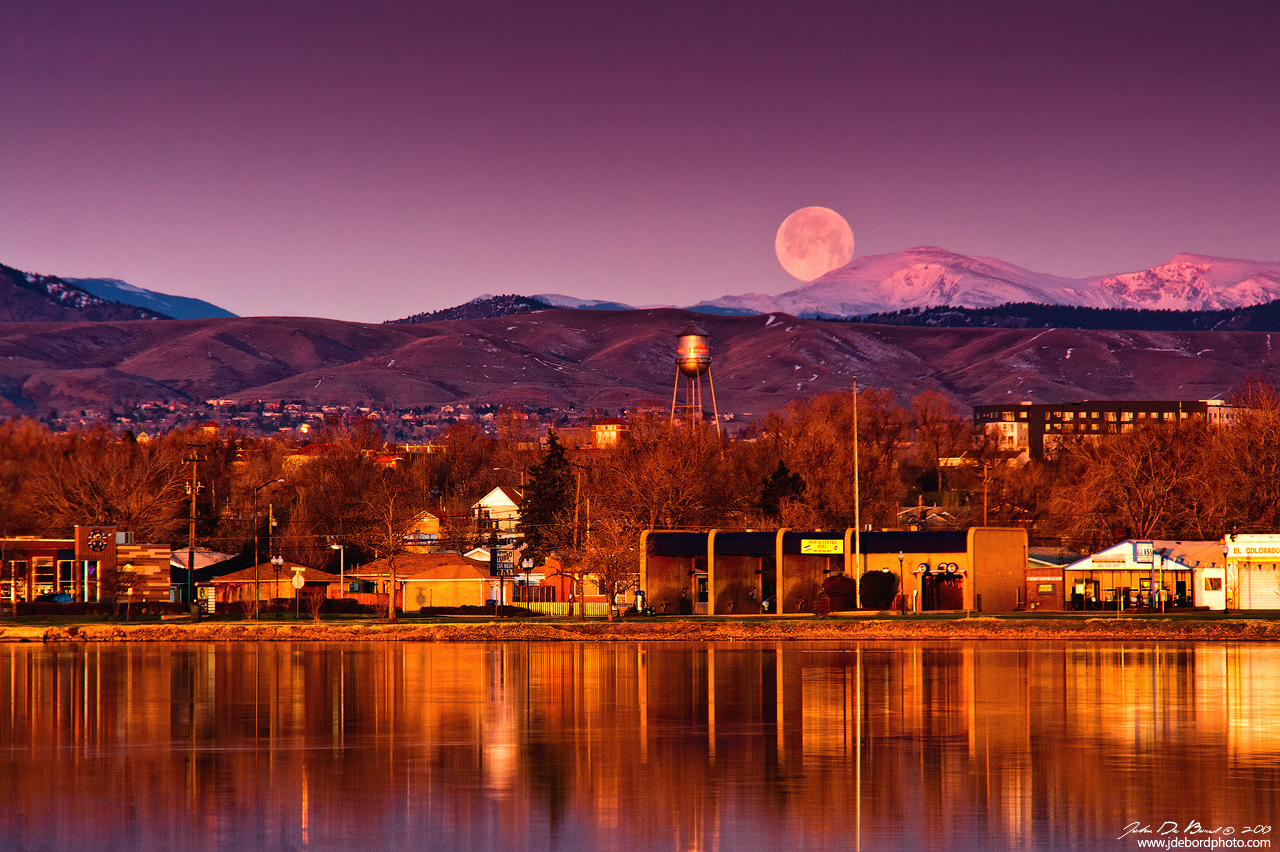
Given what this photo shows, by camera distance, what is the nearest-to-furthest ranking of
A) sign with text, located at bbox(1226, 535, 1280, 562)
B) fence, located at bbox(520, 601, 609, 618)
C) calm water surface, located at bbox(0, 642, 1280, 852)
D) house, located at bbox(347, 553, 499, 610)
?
1. calm water surface, located at bbox(0, 642, 1280, 852)
2. sign with text, located at bbox(1226, 535, 1280, 562)
3. fence, located at bbox(520, 601, 609, 618)
4. house, located at bbox(347, 553, 499, 610)

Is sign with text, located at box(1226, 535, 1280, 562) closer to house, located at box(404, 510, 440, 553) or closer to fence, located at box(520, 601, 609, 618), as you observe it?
fence, located at box(520, 601, 609, 618)

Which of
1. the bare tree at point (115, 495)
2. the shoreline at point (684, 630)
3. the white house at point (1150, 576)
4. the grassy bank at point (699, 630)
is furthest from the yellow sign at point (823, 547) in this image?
the bare tree at point (115, 495)

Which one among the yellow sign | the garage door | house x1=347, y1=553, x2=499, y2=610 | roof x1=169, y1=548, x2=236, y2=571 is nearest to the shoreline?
the yellow sign

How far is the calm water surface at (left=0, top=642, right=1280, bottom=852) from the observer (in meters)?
17.3

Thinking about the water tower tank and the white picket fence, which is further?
the water tower tank

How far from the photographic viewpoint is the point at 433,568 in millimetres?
86375

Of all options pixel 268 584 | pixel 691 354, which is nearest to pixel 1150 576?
pixel 268 584

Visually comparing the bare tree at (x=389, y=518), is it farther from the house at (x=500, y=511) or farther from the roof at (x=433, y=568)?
the house at (x=500, y=511)

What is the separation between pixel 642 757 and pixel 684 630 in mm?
35808

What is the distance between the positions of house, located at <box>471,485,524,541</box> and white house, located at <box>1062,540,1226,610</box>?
62823mm

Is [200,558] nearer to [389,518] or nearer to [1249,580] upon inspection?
[389,518]

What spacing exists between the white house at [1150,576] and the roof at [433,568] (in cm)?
3483

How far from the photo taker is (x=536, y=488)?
10200 centimetres

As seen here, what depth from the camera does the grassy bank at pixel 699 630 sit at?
55.1 m
